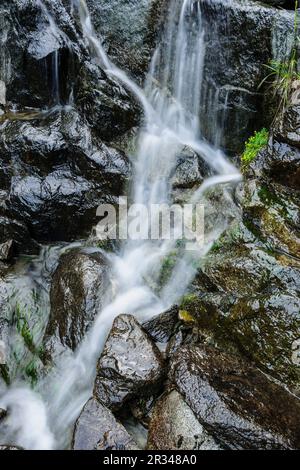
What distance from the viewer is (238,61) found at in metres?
7.63

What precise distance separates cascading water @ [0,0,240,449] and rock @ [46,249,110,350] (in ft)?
0.51

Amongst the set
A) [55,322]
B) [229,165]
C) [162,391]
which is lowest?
[162,391]

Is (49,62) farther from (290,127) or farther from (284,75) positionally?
(290,127)

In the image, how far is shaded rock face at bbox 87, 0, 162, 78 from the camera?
8.23 m

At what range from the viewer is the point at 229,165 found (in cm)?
787

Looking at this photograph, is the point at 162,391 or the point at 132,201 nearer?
the point at 162,391

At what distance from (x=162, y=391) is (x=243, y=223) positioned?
2575 millimetres

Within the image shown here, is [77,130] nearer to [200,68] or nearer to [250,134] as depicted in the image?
[200,68]

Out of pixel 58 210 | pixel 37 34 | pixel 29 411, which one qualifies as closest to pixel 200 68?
pixel 37 34

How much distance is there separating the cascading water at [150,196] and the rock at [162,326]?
0.29 m

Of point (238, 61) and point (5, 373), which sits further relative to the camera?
point (238, 61)

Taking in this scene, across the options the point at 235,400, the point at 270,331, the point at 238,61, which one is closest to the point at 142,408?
the point at 235,400

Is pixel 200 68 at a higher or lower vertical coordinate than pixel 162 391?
higher

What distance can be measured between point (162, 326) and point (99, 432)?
1.64 meters
